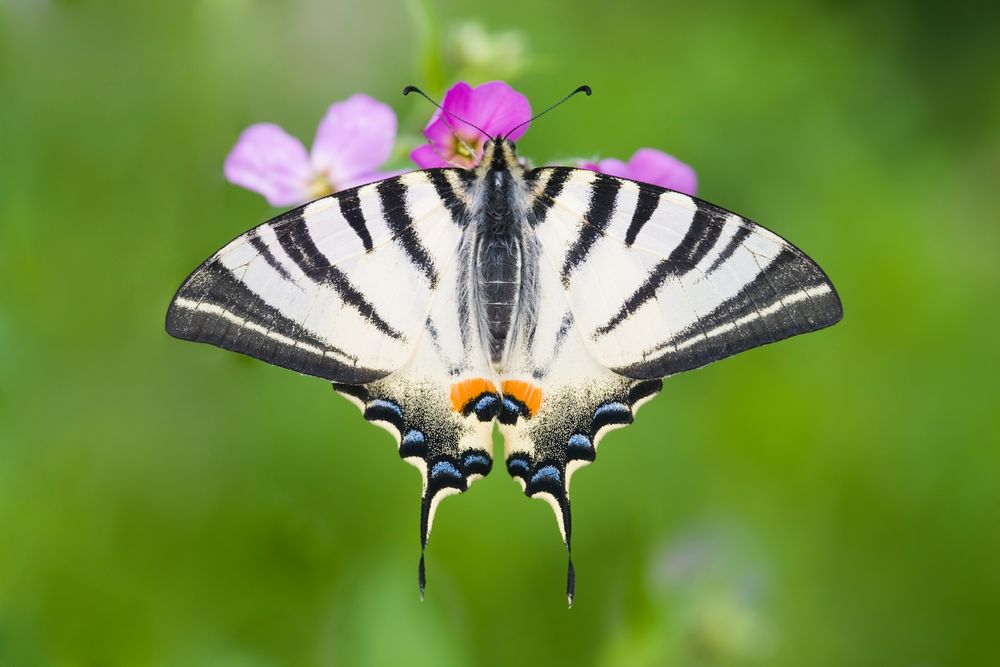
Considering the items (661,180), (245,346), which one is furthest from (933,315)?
(245,346)

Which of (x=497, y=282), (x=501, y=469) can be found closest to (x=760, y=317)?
(x=497, y=282)

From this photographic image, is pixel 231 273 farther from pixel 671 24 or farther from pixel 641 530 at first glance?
pixel 671 24

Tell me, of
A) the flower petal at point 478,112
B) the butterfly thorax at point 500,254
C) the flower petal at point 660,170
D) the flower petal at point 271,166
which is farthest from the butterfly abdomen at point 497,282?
the flower petal at point 271,166

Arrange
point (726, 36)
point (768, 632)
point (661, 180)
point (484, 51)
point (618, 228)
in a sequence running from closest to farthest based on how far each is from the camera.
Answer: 1. point (618, 228)
2. point (661, 180)
3. point (484, 51)
4. point (768, 632)
5. point (726, 36)

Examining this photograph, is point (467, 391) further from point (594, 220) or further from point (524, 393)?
point (594, 220)

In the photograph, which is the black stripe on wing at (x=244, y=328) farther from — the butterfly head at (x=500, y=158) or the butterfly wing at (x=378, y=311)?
the butterfly head at (x=500, y=158)
